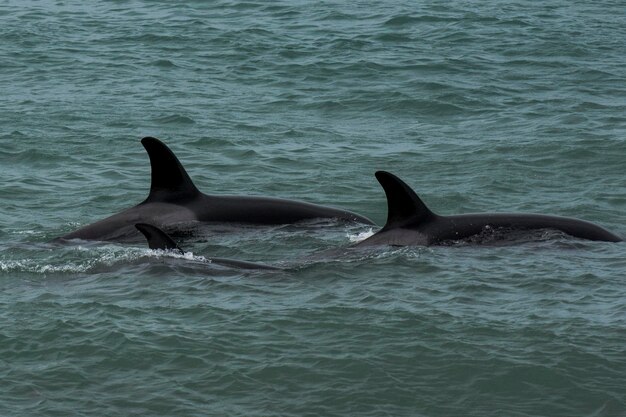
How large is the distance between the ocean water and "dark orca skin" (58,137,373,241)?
1.38 ft

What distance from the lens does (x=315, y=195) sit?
22391 mm

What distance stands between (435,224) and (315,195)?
462 cm

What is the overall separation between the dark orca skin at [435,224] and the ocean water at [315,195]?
0.38 metres

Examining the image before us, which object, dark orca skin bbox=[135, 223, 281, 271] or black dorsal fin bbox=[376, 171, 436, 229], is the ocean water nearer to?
dark orca skin bbox=[135, 223, 281, 271]

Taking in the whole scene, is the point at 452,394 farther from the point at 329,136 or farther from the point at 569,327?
the point at 329,136

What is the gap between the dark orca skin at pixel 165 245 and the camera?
1662 cm

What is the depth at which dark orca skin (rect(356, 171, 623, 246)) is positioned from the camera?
17.7 m

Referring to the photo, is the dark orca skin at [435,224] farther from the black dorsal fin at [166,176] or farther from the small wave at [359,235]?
the black dorsal fin at [166,176]

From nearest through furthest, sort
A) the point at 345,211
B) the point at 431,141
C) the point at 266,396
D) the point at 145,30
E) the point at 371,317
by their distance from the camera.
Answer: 1. the point at 266,396
2. the point at 371,317
3. the point at 345,211
4. the point at 431,141
5. the point at 145,30

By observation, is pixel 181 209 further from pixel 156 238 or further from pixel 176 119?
pixel 176 119

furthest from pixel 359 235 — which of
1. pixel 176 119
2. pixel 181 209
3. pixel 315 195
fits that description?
pixel 176 119

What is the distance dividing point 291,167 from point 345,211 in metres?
3.80

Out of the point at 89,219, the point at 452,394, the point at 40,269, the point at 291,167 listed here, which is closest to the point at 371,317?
the point at 452,394

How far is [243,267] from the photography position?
54.4ft
